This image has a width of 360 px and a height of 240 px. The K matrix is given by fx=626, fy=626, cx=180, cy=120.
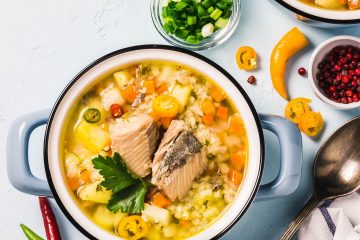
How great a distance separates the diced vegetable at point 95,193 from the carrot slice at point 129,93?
0.37 meters

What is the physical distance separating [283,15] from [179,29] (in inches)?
19.0

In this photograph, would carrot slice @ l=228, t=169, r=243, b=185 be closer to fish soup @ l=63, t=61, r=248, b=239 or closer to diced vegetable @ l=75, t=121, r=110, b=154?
fish soup @ l=63, t=61, r=248, b=239

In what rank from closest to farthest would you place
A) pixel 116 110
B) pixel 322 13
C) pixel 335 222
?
pixel 116 110
pixel 322 13
pixel 335 222

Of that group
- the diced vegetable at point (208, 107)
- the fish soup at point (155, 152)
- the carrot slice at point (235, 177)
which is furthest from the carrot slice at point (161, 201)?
the diced vegetable at point (208, 107)

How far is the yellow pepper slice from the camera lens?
2799mm

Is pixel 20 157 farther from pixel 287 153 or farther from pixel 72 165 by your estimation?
pixel 287 153

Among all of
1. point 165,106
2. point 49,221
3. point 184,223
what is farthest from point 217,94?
point 49,221

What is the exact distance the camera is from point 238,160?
258 cm

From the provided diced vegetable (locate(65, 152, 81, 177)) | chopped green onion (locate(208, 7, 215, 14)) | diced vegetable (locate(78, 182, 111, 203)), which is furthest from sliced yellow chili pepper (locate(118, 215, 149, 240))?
chopped green onion (locate(208, 7, 215, 14))

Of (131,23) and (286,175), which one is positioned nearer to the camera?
(286,175)

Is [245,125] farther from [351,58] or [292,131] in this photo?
[351,58]

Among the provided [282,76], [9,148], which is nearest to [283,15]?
[282,76]

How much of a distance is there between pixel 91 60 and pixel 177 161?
0.71 metres

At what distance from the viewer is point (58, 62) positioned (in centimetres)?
→ 288
